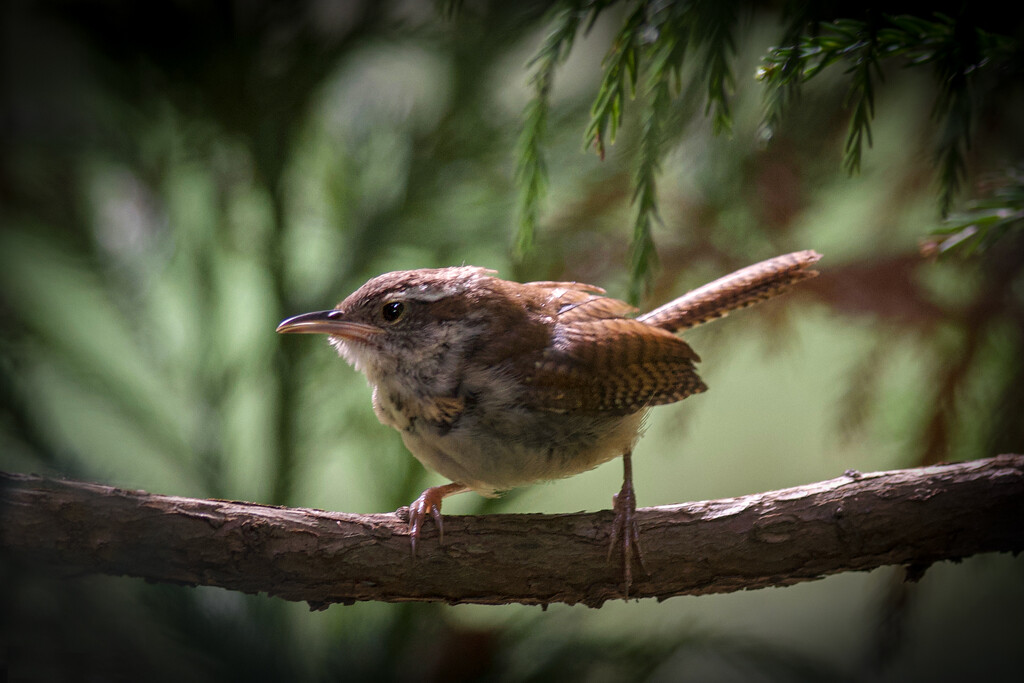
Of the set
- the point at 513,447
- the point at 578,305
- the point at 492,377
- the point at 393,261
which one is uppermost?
the point at 393,261

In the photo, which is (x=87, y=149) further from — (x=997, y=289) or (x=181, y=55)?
(x=997, y=289)

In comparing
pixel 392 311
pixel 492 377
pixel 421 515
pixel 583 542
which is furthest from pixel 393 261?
pixel 583 542

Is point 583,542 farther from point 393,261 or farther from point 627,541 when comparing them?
point 393,261

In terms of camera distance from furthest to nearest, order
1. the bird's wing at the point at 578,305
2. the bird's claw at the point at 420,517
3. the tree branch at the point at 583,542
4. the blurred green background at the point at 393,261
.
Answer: the blurred green background at the point at 393,261, the bird's wing at the point at 578,305, the bird's claw at the point at 420,517, the tree branch at the point at 583,542

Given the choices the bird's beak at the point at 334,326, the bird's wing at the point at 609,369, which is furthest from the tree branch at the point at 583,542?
the bird's beak at the point at 334,326

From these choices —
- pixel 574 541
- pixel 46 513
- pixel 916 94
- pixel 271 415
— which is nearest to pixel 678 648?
pixel 574 541

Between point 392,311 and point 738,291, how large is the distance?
812mm

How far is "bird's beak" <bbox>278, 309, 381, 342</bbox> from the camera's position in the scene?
1.34m

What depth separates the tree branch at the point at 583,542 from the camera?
1.18 metres

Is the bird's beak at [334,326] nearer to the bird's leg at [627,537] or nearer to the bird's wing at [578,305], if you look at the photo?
the bird's wing at [578,305]

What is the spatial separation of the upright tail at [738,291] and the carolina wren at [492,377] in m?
0.18

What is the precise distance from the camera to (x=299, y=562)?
1.22 m

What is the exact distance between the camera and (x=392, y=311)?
1392 mm

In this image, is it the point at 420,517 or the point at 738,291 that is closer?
the point at 420,517
